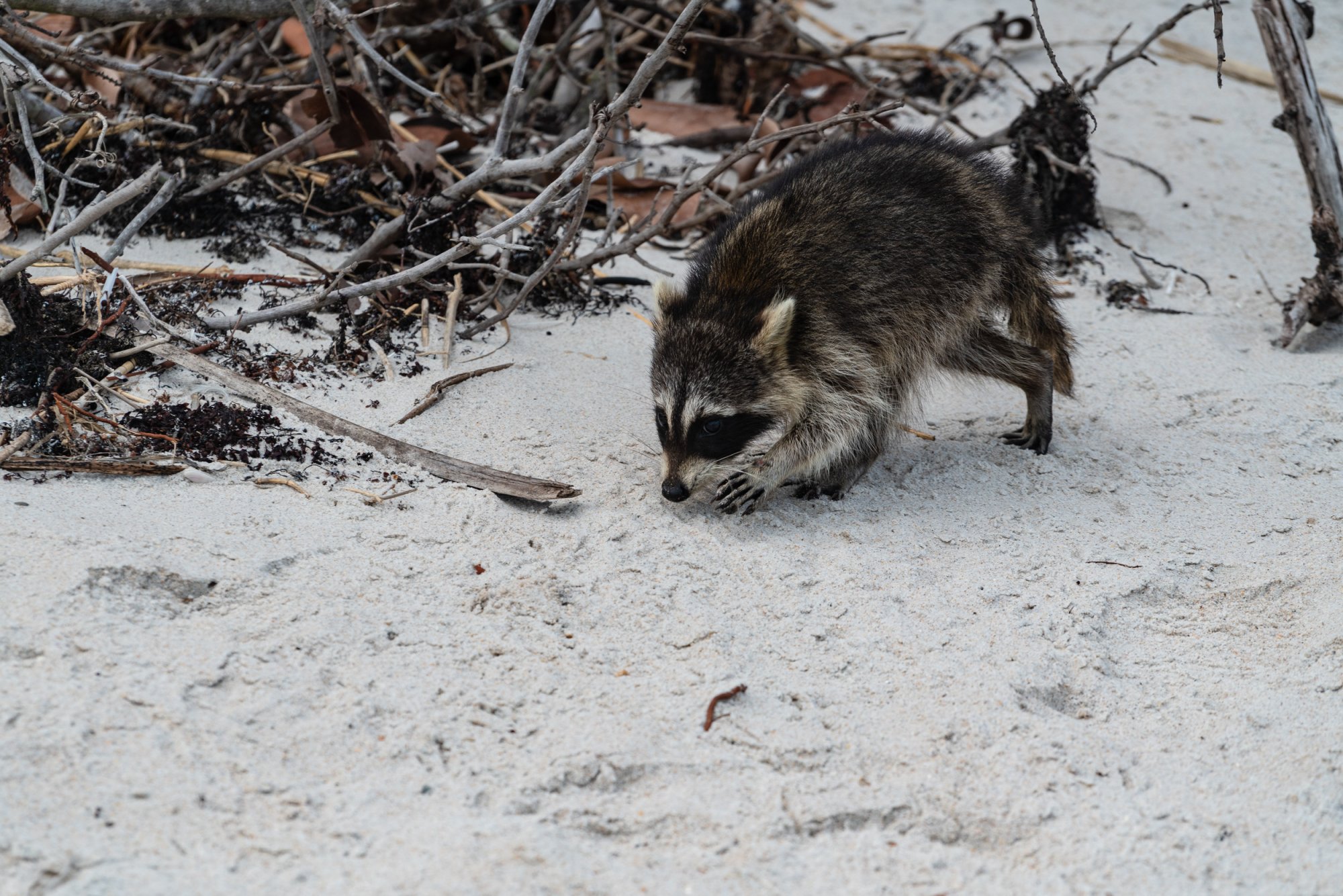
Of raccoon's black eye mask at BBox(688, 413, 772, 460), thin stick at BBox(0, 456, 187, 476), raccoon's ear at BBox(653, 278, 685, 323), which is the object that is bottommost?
thin stick at BBox(0, 456, 187, 476)

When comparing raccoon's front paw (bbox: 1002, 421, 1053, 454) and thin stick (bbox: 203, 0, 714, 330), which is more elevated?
thin stick (bbox: 203, 0, 714, 330)

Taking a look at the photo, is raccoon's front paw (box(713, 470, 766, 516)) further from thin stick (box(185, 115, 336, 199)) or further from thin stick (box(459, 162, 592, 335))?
thin stick (box(185, 115, 336, 199))

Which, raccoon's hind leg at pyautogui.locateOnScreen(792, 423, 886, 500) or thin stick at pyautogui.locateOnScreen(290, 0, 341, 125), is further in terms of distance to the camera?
thin stick at pyautogui.locateOnScreen(290, 0, 341, 125)

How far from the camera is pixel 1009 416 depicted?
5.80 meters

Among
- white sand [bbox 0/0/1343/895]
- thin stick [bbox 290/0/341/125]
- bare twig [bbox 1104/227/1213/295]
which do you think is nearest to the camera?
white sand [bbox 0/0/1343/895]

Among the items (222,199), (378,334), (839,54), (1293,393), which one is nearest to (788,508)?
(378,334)

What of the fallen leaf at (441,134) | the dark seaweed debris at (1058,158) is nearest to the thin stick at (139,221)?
the fallen leaf at (441,134)

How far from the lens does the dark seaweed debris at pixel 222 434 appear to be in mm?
4152

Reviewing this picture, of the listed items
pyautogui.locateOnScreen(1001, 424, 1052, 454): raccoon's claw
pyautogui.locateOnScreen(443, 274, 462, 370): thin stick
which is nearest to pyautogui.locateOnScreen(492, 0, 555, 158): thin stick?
pyautogui.locateOnScreen(443, 274, 462, 370): thin stick

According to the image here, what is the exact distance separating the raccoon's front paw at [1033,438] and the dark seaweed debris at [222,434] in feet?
9.86

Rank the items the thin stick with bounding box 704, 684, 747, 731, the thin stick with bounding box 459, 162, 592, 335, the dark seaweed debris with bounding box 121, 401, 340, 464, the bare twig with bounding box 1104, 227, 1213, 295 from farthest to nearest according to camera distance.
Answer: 1. the bare twig with bounding box 1104, 227, 1213, 295
2. the thin stick with bounding box 459, 162, 592, 335
3. the dark seaweed debris with bounding box 121, 401, 340, 464
4. the thin stick with bounding box 704, 684, 747, 731

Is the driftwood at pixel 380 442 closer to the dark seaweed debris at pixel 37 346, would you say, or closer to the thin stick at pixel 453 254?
the dark seaweed debris at pixel 37 346

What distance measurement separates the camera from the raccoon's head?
4539 millimetres

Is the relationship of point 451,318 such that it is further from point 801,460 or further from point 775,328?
point 801,460
